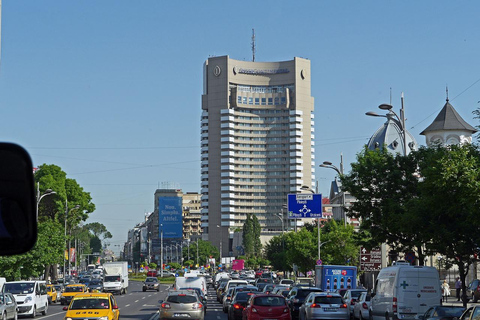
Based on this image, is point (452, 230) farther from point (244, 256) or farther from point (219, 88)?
point (219, 88)

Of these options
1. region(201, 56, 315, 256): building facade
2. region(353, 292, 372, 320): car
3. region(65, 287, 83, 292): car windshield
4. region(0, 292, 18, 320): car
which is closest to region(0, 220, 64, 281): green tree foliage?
region(65, 287, 83, 292): car windshield

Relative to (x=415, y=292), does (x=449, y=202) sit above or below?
above

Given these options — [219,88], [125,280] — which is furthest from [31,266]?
[219,88]

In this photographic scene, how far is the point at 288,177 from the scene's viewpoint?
199875 mm

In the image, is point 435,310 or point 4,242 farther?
point 435,310

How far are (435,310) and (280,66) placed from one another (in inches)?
6861

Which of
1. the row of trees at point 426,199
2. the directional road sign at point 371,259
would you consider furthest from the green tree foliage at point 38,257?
the row of trees at point 426,199

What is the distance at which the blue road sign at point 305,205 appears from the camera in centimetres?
6038

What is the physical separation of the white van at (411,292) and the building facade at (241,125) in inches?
6483

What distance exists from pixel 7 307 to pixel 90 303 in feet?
28.0

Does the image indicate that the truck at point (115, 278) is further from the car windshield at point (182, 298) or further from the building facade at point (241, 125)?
the building facade at point (241, 125)

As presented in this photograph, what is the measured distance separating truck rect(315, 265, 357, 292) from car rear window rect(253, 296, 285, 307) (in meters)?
19.9

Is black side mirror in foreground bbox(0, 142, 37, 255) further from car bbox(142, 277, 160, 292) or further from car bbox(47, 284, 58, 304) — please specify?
A: car bbox(142, 277, 160, 292)

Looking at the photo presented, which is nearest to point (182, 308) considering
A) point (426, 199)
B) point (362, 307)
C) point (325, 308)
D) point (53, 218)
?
point (325, 308)
